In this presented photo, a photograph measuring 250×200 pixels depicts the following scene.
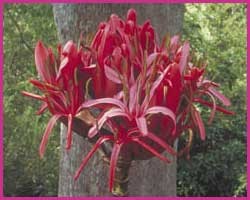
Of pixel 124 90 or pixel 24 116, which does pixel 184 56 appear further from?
pixel 24 116

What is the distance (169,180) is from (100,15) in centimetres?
51

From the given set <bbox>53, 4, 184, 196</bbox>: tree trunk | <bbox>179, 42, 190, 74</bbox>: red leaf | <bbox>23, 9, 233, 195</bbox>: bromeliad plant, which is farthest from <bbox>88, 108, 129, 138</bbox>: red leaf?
<bbox>53, 4, 184, 196</bbox>: tree trunk

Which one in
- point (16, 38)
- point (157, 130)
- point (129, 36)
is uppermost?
point (16, 38)

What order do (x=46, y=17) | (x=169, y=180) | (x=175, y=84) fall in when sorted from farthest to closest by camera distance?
(x=46, y=17) → (x=169, y=180) → (x=175, y=84)

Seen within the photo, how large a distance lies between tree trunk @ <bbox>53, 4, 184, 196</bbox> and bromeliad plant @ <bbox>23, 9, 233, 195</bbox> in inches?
16.5

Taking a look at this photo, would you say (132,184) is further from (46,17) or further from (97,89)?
(46,17)

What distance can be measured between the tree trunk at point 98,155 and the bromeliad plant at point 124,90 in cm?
42

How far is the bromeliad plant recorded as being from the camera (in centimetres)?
97

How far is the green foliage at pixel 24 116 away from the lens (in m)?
3.09

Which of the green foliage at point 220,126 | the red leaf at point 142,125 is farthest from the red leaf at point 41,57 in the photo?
the green foliage at point 220,126

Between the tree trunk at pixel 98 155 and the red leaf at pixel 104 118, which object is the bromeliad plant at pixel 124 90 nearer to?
the red leaf at pixel 104 118

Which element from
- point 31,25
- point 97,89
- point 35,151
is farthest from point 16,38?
point 97,89

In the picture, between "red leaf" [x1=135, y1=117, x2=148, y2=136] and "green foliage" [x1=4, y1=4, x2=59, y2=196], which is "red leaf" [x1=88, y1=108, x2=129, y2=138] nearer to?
"red leaf" [x1=135, y1=117, x2=148, y2=136]

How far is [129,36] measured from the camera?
1.05m
